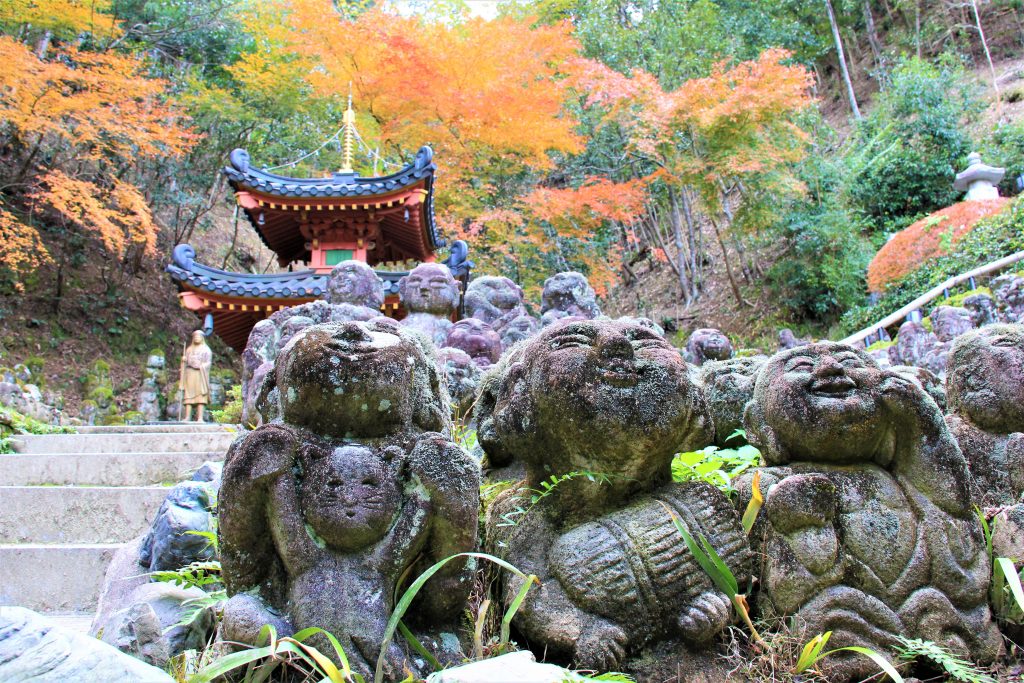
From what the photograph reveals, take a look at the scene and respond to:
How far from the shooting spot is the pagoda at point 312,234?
38.7 ft

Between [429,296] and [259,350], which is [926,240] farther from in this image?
[259,350]

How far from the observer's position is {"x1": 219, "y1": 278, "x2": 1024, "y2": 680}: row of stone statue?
7.09 feet

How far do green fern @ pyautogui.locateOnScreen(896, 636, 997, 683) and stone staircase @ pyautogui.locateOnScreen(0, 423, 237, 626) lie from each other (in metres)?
3.45

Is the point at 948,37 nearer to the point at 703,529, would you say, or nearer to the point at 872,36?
the point at 872,36

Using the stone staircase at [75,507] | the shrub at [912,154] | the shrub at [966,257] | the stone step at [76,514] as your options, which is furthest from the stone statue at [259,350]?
the shrub at [912,154]

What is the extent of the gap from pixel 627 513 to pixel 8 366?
18.5 m

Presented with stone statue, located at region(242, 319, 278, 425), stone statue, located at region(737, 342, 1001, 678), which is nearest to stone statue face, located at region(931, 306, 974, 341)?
stone statue, located at region(737, 342, 1001, 678)

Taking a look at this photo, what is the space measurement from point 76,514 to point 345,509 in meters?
4.04

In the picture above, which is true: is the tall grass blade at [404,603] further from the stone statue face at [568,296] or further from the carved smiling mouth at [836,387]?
the stone statue face at [568,296]

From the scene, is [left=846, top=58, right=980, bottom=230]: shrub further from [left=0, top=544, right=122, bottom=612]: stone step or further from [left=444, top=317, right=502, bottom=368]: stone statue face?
[left=0, top=544, right=122, bottom=612]: stone step

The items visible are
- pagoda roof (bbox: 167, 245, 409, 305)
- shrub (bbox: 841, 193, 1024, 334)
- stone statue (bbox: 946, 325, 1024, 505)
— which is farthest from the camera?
shrub (bbox: 841, 193, 1024, 334)

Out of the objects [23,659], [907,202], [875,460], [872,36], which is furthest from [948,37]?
[23,659]

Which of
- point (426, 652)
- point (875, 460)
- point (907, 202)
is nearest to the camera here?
point (426, 652)

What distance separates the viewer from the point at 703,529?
234cm
